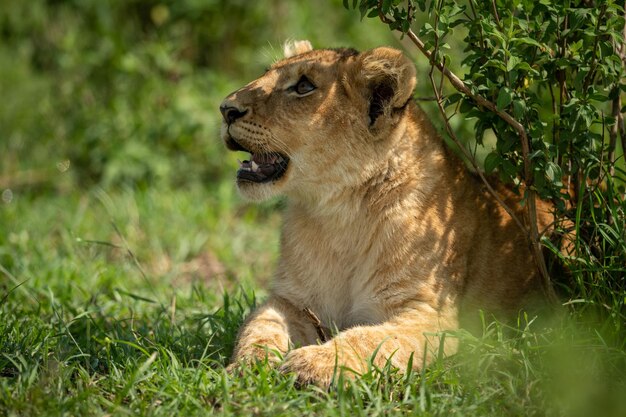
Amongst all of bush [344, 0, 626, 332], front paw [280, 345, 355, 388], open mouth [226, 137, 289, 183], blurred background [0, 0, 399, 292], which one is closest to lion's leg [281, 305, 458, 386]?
front paw [280, 345, 355, 388]

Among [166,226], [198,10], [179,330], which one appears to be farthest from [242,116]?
[198,10]

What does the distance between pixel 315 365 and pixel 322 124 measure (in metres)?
1.36

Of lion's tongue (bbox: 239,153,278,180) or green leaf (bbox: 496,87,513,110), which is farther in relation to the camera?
lion's tongue (bbox: 239,153,278,180)

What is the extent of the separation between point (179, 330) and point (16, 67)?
536 cm

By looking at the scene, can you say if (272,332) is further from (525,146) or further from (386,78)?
(525,146)

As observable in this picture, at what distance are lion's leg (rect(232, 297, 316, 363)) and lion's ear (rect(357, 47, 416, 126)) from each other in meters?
1.11

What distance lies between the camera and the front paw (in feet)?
12.1

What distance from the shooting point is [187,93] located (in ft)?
27.3

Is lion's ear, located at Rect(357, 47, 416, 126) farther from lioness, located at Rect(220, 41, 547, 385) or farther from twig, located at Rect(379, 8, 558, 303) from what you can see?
twig, located at Rect(379, 8, 558, 303)

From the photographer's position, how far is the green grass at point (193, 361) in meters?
3.44

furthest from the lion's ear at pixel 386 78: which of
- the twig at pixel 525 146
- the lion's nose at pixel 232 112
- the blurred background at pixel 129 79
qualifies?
the blurred background at pixel 129 79

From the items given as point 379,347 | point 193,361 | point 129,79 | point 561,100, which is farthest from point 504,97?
point 129,79

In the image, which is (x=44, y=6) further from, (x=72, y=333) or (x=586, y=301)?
(x=586, y=301)

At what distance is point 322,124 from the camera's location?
4.48 metres
